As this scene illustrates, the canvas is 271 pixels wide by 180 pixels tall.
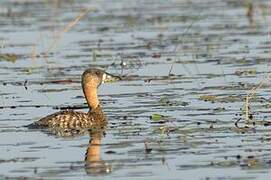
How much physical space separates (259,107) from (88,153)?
3425 mm

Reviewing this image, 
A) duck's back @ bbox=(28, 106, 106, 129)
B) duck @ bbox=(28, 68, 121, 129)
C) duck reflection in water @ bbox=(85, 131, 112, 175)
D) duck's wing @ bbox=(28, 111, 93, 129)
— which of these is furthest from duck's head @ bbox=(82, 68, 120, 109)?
duck reflection in water @ bbox=(85, 131, 112, 175)

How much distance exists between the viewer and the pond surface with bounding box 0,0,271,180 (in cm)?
1169

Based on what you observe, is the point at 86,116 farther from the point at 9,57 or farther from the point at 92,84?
the point at 9,57

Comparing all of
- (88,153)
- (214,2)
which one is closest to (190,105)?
(88,153)

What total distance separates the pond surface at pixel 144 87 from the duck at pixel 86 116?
0.67ft

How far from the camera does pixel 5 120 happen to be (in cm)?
1474

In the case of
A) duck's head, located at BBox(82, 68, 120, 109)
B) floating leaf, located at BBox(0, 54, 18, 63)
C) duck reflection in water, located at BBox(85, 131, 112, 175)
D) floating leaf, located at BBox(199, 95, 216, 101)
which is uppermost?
floating leaf, located at BBox(0, 54, 18, 63)

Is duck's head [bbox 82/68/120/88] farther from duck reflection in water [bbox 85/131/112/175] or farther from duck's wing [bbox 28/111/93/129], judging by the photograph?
duck reflection in water [bbox 85/131/112/175]

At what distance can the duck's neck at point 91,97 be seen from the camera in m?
15.0

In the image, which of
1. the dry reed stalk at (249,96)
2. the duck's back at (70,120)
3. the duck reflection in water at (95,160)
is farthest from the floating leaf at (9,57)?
the duck reflection in water at (95,160)

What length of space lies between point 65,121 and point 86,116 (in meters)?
0.44

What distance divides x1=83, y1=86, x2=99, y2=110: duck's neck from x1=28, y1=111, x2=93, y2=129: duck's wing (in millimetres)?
572

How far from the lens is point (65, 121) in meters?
14.1

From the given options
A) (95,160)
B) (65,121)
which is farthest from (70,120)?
(95,160)
